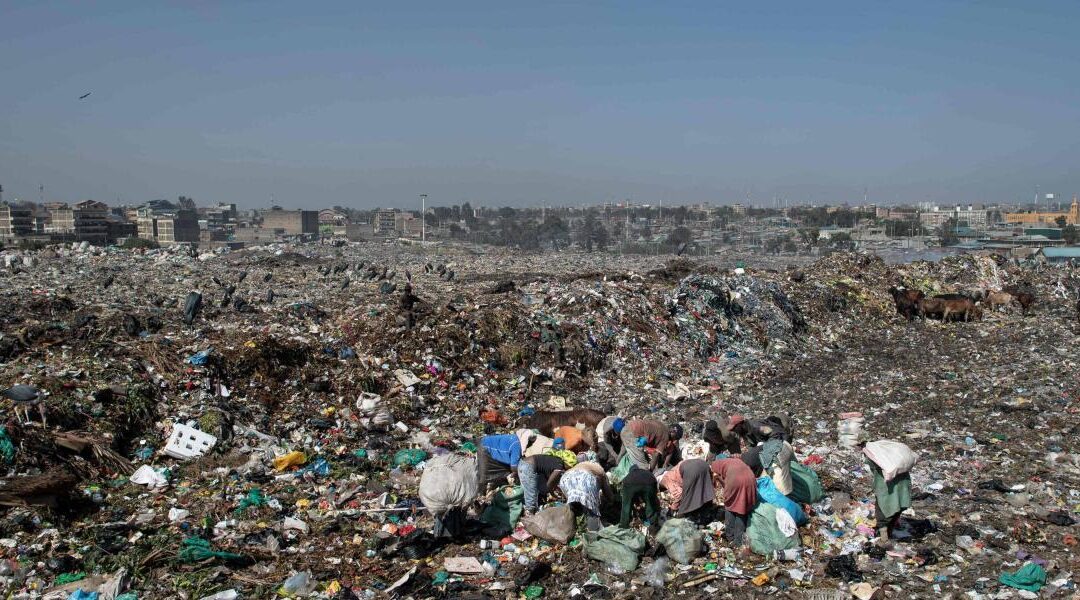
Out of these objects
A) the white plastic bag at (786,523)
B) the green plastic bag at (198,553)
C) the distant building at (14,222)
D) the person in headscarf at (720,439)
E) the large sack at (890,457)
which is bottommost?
the green plastic bag at (198,553)

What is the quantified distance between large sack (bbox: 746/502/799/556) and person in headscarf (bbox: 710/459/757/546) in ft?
0.19

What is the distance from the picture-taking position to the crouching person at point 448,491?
5.14 meters

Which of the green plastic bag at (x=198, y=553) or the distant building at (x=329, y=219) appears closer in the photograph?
the green plastic bag at (x=198, y=553)

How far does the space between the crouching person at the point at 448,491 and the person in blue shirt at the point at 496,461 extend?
632 mm

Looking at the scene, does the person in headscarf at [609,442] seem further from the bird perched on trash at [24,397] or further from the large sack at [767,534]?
the bird perched on trash at [24,397]

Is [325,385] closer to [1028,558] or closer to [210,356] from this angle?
[210,356]

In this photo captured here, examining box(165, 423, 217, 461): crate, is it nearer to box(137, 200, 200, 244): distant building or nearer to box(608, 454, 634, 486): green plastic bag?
box(608, 454, 634, 486): green plastic bag

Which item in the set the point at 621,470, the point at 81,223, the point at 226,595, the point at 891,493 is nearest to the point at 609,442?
the point at 621,470

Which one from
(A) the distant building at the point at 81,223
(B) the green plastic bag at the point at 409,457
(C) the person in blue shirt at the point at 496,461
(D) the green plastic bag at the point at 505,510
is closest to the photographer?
(D) the green plastic bag at the point at 505,510

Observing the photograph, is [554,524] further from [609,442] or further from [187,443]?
[187,443]

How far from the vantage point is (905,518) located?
224 inches

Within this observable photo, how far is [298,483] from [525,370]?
4142mm

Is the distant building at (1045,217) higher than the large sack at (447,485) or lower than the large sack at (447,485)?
higher

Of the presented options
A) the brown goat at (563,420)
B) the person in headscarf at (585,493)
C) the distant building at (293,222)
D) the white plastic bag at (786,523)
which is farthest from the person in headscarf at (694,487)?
the distant building at (293,222)
